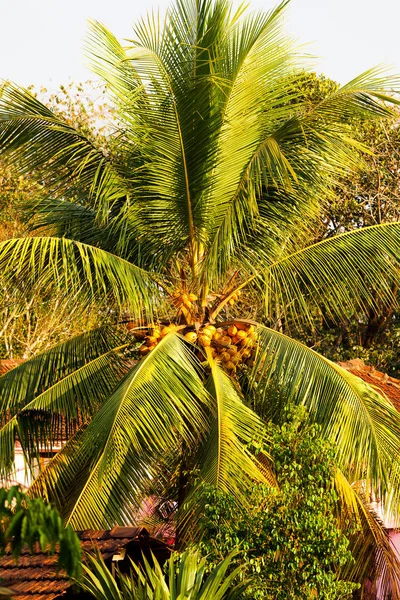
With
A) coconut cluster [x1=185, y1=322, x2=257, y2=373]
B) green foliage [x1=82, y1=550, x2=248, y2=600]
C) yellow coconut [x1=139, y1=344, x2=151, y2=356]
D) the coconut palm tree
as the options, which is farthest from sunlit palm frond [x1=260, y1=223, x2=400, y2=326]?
green foliage [x1=82, y1=550, x2=248, y2=600]

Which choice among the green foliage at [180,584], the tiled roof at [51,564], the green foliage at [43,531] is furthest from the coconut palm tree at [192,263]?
the green foliage at [43,531]

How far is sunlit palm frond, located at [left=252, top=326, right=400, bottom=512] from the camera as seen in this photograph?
1030cm

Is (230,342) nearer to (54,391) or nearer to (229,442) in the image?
(229,442)

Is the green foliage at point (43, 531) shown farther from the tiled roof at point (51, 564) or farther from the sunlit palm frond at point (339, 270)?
the sunlit palm frond at point (339, 270)

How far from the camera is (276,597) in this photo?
8.66 metres

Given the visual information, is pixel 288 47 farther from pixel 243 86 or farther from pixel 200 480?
pixel 200 480

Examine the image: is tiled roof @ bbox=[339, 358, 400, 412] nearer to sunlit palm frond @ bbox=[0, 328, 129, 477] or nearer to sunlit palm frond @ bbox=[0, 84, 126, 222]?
sunlit palm frond @ bbox=[0, 328, 129, 477]

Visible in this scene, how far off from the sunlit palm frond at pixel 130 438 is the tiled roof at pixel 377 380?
4819mm

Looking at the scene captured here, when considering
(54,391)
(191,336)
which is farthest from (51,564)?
(191,336)

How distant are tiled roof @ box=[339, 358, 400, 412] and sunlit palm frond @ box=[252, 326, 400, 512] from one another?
4.02 meters

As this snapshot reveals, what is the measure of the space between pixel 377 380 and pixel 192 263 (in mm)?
5209

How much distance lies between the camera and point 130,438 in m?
9.58

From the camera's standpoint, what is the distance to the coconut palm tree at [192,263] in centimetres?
1027

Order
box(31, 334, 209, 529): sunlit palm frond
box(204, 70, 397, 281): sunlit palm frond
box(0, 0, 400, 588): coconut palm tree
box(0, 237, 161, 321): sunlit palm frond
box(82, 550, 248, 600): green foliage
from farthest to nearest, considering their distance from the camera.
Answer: box(204, 70, 397, 281): sunlit palm frond → box(0, 0, 400, 588): coconut palm tree → box(0, 237, 161, 321): sunlit palm frond → box(31, 334, 209, 529): sunlit palm frond → box(82, 550, 248, 600): green foliage
